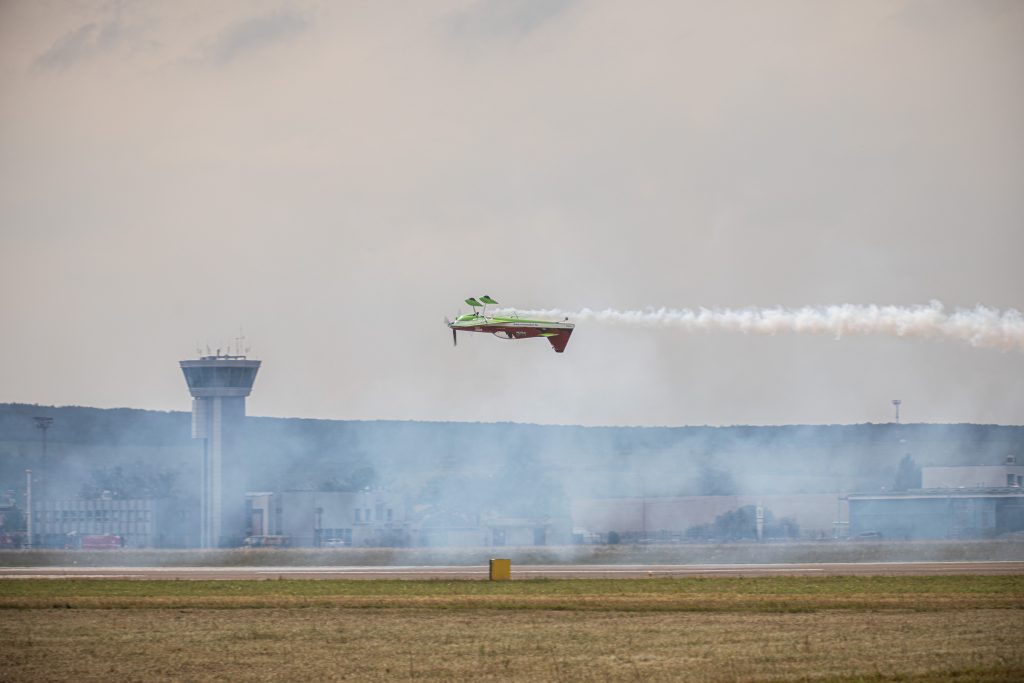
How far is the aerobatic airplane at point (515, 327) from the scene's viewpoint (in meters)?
80.0

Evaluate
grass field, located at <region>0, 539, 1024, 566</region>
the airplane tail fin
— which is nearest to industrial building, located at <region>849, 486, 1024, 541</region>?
grass field, located at <region>0, 539, 1024, 566</region>

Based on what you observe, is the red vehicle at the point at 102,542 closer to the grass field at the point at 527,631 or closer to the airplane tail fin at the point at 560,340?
the grass field at the point at 527,631

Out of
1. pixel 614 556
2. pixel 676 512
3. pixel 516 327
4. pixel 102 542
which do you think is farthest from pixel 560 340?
pixel 102 542

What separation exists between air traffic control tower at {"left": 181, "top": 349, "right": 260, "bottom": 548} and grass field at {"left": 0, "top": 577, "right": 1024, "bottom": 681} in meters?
100

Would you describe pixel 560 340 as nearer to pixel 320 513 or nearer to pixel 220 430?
pixel 320 513

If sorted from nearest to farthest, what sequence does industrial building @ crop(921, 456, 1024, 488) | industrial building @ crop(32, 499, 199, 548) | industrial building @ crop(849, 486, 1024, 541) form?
1. industrial building @ crop(849, 486, 1024, 541)
2. industrial building @ crop(921, 456, 1024, 488)
3. industrial building @ crop(32, 499, 199, 548)

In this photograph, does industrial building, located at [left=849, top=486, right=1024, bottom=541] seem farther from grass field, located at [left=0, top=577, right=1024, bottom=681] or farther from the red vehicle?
the red vehicle

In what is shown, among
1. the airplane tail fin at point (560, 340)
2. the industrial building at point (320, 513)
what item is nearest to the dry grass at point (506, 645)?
the airplane tail fin at point (560, 340)

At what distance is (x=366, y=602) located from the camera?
208 ft

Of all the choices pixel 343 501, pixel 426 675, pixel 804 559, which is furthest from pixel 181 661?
pixel 343 501

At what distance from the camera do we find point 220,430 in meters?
174

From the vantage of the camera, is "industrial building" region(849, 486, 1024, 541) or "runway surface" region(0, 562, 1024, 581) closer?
"runway surface" region(0, 562, 1024, 581)

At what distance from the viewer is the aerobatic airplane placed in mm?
80000

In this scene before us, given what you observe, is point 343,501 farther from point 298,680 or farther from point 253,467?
point 298,680
